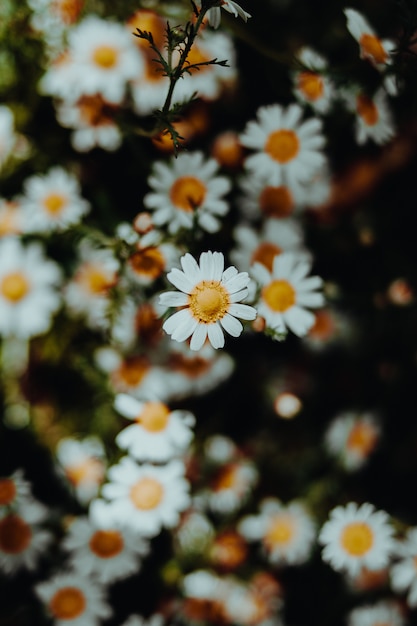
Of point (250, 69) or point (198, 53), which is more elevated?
point (250, 69)

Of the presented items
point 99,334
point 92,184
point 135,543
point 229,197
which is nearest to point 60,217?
point 92,184

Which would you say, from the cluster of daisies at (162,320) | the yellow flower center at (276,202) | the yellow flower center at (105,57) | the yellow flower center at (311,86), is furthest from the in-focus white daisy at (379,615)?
the yellow flower center at (105,57)

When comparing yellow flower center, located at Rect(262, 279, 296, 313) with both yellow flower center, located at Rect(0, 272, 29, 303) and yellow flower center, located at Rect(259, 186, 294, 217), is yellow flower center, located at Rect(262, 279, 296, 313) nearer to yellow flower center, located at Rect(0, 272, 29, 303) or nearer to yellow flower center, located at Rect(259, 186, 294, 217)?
yellow flower center, located at Rect(259, 186, 294, 217)

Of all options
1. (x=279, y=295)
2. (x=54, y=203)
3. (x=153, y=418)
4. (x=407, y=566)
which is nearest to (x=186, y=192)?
(x=279, y=295)

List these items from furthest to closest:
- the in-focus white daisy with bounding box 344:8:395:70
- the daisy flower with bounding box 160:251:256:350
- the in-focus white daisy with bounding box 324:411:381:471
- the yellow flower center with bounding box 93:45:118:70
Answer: the in-focus white daisy with bounding box 324:411:381:471 < the yellow flower center with bounding box 93:45:118:70 < the in-focus white daisy with bounding box 344:8:395:70 < the daisy flower with bounding box 160:251:256:350

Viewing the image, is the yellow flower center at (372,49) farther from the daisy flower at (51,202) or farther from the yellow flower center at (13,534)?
the yellow flower center at (13,534)

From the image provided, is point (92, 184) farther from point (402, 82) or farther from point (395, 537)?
point (395, 537)

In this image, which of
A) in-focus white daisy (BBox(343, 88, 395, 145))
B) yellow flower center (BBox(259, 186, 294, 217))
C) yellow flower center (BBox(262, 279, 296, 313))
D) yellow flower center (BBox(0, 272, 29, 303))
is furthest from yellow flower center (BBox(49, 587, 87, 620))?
in-focus white daisy (BBox(343, 88, 395, 145))
